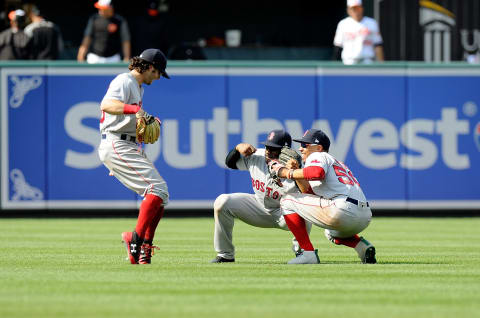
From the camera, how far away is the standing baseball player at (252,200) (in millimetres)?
9422

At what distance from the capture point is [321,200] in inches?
360

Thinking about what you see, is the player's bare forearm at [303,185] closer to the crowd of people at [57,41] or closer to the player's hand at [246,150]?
the player's hand at [246,150]

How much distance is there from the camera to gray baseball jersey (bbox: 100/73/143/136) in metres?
9.04

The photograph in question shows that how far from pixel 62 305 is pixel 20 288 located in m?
0.93

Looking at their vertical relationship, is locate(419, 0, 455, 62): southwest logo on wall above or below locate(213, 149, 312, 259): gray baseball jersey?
above

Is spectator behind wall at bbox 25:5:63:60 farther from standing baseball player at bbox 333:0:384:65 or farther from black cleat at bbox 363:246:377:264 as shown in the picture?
black cleat at bbox 363:246:377:264

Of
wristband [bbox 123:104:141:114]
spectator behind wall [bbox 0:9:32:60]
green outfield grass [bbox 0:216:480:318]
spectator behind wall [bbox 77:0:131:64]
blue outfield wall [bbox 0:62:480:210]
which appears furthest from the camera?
spectator behind wall [bbox 77:0:131:64]

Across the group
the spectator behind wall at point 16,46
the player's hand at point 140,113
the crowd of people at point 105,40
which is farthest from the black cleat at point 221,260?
the spectator behind wall at point 16,46

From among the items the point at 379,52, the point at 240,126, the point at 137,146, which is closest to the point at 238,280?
the point at 137,146

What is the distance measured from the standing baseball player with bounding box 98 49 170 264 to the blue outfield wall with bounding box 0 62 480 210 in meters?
7.49

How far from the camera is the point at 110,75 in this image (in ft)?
54.9

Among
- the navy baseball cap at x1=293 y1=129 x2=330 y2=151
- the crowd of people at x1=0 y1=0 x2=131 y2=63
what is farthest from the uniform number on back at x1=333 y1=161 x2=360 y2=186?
the crowd of people at x1=0 y1=0 x2=131 y2=63

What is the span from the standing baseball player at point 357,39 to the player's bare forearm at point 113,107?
9.04 metres

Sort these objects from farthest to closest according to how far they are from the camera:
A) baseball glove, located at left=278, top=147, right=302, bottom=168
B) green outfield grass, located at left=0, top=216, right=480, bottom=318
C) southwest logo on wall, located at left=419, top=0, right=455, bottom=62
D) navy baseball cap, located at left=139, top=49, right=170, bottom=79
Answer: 1. southwest logo on wall, located at left=419, top=0, right=455, bottom=62
2. baseball glove, located at left=278, top=147, right=302, bottom=168
3. navy baseball cap, located at left=139, top=49, right=170, bottom=79
4. green outfield grass, located at left=0, top=216, right=480, bottom=318
